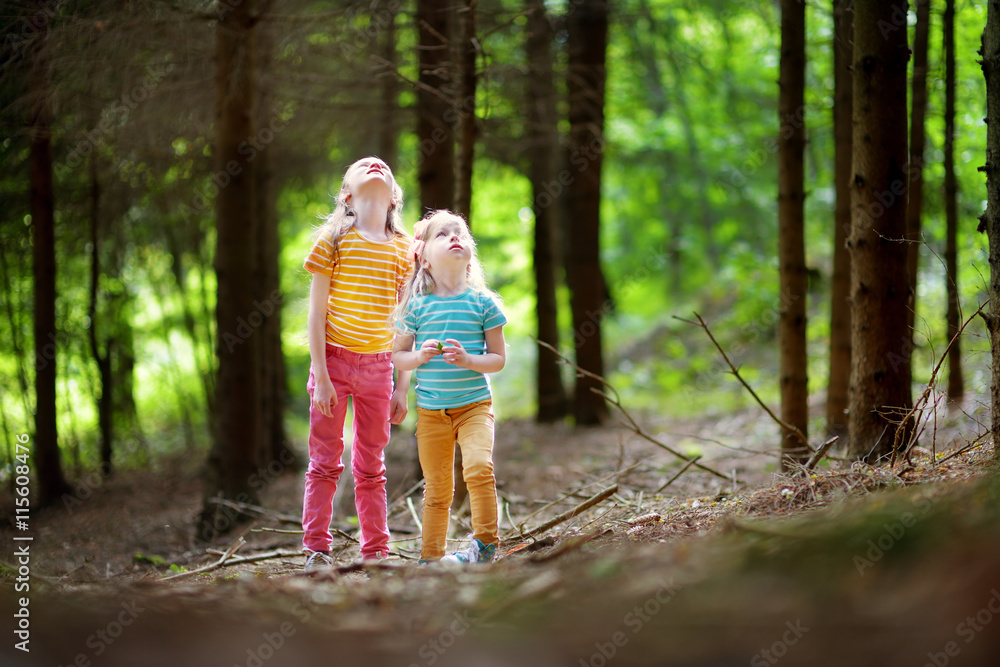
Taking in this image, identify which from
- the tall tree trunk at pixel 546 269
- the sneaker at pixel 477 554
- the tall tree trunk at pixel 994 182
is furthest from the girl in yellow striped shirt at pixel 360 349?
the tall tree trunk at pixel 546 269

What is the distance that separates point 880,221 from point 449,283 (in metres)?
2.31

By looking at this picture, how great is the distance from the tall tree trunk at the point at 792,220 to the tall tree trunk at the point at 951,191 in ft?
4.49

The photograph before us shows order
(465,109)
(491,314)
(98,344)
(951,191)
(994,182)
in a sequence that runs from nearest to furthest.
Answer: (994,182) → (491,314) → (465,109) → (951,191) → (98,344)

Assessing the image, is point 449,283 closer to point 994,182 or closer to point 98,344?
point 994,182

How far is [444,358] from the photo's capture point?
340cm

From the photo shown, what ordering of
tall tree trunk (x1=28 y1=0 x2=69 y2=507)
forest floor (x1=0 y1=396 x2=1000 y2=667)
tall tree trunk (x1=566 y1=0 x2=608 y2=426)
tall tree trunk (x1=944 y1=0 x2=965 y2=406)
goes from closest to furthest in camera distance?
forest floor (x1=0 y1=396 x2=1000 y2=667) < tall tree trunk (x1=944 y1=0 x2=965 y2=406) < tall tree trunk (x1=28 y1=0 x2=69 y2=507) < tall tree trunk (x1=566 y1=0 x2=608 y2=426)

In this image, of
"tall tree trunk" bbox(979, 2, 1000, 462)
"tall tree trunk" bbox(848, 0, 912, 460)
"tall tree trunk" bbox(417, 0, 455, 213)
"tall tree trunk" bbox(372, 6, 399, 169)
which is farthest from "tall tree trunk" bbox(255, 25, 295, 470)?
"tall tree trunk" bbox(979, 2, 1000, 462)

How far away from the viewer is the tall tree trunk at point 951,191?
6234 mm

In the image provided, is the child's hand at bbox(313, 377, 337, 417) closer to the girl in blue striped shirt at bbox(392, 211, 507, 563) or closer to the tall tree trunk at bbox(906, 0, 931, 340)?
the girl in blue striped shirt at bbox(392, 211, 507, 563)

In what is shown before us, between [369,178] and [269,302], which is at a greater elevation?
[369,178]

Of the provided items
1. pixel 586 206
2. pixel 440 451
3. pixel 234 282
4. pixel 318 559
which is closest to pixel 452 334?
pixel 440 451

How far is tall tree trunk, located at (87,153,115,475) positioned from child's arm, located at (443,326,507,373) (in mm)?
7102

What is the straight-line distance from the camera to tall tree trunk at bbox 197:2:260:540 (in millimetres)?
6504

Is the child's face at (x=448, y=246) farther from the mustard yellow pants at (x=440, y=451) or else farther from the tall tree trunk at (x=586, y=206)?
the tall tree trunk at (x=586, y=206)
